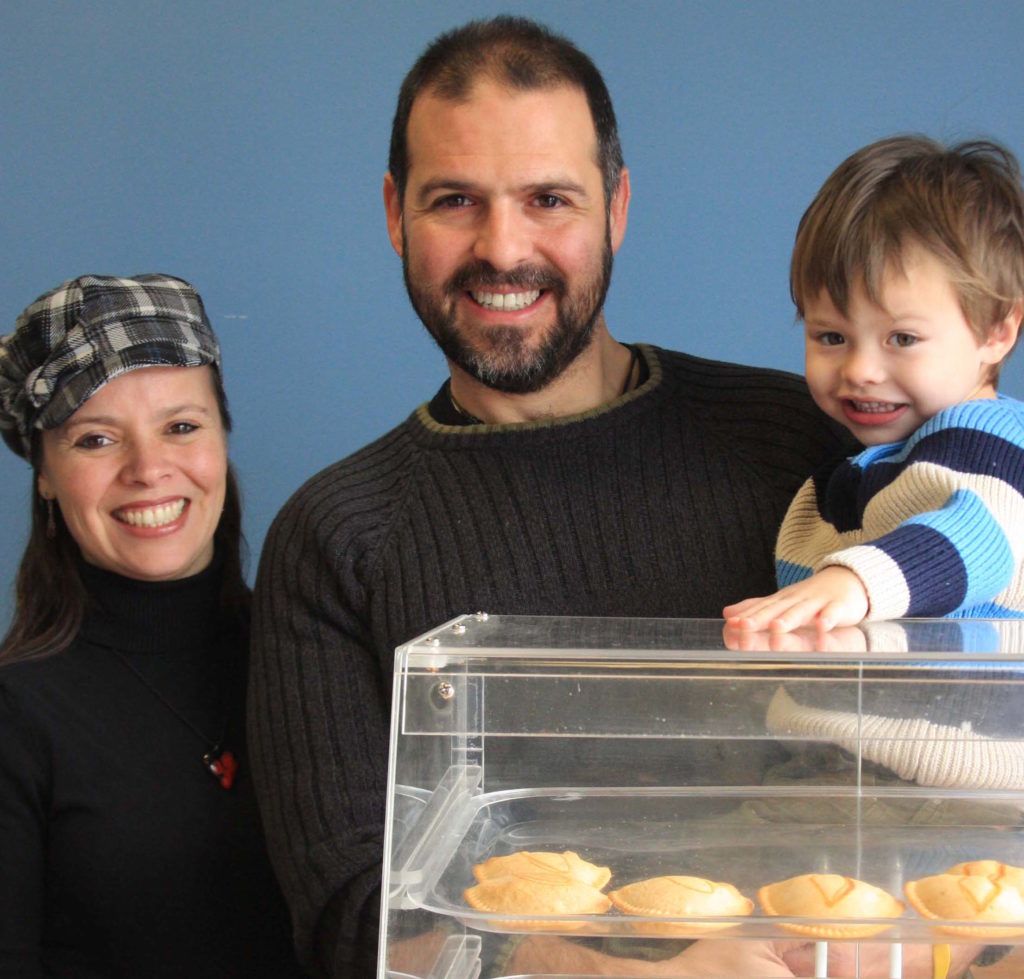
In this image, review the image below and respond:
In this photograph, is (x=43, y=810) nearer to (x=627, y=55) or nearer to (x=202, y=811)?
(x=202, y=811)

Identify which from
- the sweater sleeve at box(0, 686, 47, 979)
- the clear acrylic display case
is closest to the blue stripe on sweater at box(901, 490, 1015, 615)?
the clear acrylic display case

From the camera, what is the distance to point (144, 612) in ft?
5.46

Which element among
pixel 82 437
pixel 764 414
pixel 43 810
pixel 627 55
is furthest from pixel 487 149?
pixel 43 810

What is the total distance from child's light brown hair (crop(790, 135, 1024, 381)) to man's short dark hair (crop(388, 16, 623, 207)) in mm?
315

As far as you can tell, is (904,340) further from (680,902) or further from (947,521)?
(680,902)

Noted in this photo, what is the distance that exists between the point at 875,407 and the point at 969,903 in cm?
59

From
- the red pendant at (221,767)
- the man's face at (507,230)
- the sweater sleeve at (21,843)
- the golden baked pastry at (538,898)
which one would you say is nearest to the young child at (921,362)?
the man's face at (507,230)

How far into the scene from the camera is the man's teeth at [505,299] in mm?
1438

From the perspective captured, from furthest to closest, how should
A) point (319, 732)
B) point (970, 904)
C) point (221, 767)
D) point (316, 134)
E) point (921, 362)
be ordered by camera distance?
point (316, 134)
point (221, 767)
point (319, 732)
point (921, 362)
point (970, 904)

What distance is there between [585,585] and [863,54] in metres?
1.08

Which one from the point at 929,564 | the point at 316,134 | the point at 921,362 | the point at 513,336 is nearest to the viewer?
the point at 929,564

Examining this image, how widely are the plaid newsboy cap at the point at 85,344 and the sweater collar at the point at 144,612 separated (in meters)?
0.20

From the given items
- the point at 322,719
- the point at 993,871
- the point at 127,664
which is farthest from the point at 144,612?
the point at 993,871

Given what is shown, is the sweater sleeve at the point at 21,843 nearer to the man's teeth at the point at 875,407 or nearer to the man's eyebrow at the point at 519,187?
the man's eyebrow at the point at 519,187
